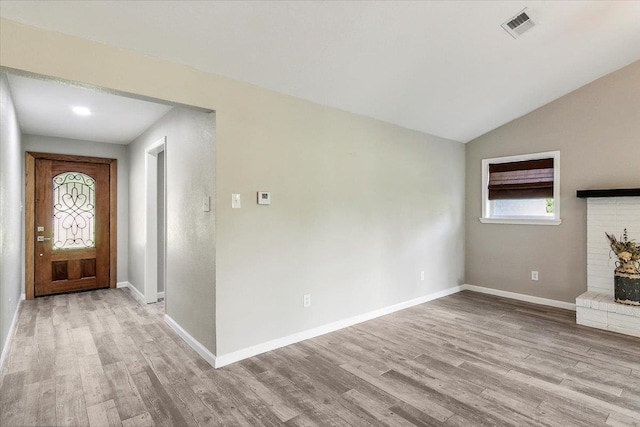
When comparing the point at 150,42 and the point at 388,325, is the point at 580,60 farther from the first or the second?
the point at 150,42

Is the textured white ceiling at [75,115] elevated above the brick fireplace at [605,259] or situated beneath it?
elevated above

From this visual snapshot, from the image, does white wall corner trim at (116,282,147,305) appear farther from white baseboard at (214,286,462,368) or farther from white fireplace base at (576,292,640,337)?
white fireplace base at (576,292,640,337)

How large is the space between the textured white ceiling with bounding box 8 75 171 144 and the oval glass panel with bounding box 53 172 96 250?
710 mm

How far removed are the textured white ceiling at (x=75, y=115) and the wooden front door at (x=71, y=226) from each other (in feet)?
1.98

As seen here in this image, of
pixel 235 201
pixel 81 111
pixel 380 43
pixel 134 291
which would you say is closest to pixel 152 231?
pixel 134 291

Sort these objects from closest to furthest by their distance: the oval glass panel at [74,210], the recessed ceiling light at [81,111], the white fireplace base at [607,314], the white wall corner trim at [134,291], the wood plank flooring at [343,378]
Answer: the wood plank flooring at [343,378]
the white fireplace base at [607,314]
the recessed ceiling light at [81,111]
the white wall corner trim at [134,291]
the oval glass panel at [74,210]

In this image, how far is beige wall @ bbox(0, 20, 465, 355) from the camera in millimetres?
2320

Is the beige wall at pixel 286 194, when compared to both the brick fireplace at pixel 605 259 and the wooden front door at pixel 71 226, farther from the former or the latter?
the wooden front door at pixel 71 226

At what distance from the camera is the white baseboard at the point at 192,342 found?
9.20 ft

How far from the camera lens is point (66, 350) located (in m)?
3.07

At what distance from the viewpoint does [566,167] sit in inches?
172

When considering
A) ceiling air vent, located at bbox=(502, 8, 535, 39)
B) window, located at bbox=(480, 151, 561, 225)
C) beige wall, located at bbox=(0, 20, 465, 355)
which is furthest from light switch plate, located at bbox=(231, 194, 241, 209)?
window, located at bbox=(480, 151, 561, 225)

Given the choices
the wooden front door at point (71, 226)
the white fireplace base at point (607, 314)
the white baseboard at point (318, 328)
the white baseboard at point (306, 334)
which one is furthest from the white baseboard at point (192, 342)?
the white fireplace base at point (607, 314)

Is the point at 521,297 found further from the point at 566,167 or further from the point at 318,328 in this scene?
the point at 318,328
